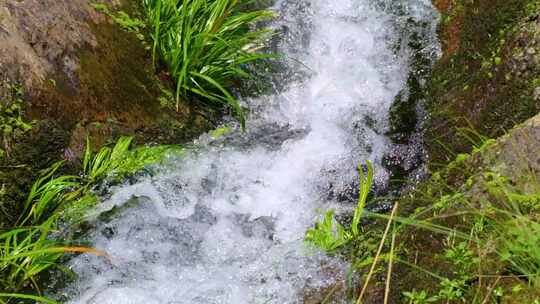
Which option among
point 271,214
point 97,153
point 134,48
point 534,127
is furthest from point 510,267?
point 134,48

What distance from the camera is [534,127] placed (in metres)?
2.71

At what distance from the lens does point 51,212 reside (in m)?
3.43

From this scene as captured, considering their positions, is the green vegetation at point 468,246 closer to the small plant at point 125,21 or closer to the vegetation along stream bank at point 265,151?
the vegetation along stream bank at point 265,151

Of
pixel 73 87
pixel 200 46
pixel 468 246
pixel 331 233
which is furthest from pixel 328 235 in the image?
pixel 73 87

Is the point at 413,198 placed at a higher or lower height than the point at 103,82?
higher

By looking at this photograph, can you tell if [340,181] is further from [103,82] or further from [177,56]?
[103,82]

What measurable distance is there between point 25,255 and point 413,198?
1970 mm

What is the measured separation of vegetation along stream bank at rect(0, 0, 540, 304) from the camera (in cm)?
261

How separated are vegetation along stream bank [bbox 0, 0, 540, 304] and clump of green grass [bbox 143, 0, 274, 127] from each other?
0.02 metres

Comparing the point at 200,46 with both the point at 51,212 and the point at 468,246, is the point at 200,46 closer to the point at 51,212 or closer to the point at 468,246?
the point at 51,212

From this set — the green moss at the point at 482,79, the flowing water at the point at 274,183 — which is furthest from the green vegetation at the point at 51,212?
the green moss at the point at 482,79

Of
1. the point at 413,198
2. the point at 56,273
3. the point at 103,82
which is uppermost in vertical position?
the point at 413,198

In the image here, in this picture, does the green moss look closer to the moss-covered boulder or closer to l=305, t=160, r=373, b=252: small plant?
l=305, t=160, r=373, b=252: small plant

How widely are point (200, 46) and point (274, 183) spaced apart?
112 cm
